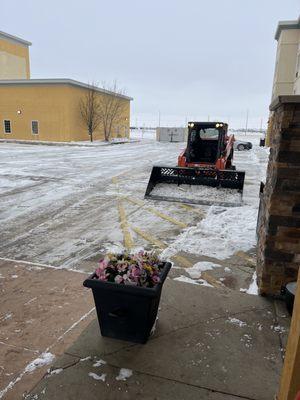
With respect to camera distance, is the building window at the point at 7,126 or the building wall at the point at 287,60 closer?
the building wall at the point at 287,60

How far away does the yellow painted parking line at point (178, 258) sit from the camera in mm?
4918

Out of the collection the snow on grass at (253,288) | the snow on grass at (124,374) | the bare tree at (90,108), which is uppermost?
the bare tree at (90,108)

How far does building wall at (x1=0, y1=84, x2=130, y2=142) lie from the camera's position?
36875 millimetres

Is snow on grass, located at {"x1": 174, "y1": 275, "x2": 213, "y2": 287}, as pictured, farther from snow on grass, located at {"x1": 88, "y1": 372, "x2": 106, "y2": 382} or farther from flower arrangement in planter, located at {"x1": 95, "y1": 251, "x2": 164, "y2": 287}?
snow on grass, located at {"x1": 88, "y1": 372, "x2": 106, "y2": 382}

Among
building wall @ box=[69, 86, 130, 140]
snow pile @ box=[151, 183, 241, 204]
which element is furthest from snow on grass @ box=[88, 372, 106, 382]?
building wall @ box=[69, 86, 130, 140]

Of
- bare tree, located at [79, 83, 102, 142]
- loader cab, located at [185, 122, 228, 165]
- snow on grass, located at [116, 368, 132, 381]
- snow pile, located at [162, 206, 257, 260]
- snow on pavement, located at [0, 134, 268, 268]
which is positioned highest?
bare tree, located at [79, 83, 102, 142]

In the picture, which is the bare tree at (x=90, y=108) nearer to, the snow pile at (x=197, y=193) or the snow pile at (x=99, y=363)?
the snow pile at (x=197, y=193)

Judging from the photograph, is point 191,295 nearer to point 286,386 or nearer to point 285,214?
point 285,214

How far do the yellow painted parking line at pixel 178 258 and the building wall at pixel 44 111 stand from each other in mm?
32277

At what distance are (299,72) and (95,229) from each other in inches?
→ 1008

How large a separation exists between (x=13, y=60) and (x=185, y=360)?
181 ft

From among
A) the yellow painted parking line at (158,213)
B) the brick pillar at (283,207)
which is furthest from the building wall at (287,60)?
the brick pillar at (283,207)

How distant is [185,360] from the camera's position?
2.85 metres

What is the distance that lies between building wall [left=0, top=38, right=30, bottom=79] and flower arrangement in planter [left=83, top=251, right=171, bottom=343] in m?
51.4
